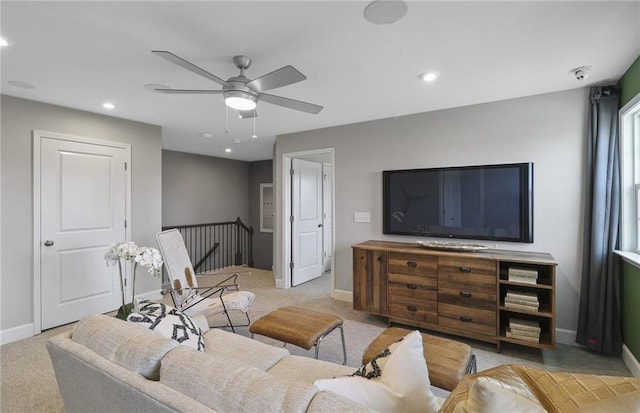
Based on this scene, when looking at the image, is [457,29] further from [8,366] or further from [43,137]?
[8,366]

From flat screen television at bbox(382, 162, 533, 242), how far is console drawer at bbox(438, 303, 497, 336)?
831 mm

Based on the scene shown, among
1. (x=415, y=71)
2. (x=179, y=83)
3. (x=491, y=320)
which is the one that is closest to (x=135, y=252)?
(x=179, y=83)

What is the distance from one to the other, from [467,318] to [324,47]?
273 cm

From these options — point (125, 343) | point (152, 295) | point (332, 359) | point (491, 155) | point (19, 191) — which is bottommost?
point (332, 359)

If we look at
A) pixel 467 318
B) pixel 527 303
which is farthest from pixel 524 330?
pixel 467 318

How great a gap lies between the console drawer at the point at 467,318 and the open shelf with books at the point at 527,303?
92mm

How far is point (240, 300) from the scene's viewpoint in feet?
9.87

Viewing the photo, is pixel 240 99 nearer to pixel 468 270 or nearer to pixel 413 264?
pixel 413 264

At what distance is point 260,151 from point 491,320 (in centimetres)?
515

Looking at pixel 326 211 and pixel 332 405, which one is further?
pixel 326 211

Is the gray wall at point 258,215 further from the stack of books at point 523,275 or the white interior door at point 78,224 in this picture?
the stack of books at point 523,275

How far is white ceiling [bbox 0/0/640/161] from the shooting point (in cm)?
172

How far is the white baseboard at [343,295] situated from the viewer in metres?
4.21

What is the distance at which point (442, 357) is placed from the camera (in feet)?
5.85
